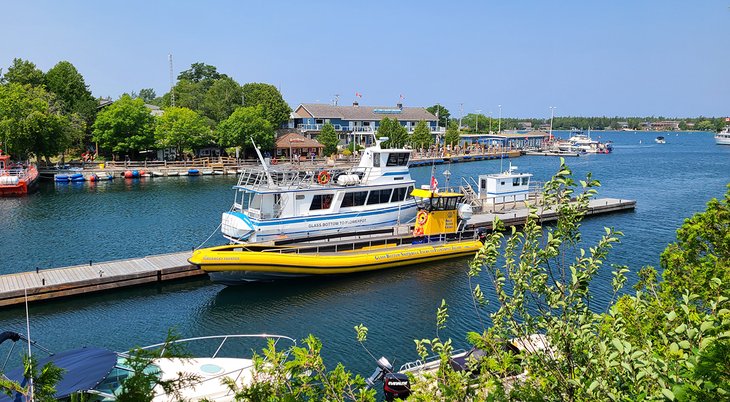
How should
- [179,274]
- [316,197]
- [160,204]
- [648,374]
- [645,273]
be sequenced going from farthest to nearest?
1. [160,204]
2. [316,197]
3. [179,274]
4. [645,273]
5. [648,374]

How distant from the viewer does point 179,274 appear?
2306 centimetres

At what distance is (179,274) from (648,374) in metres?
21.2

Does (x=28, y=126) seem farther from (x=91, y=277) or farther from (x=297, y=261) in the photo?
(x=297, y=261)

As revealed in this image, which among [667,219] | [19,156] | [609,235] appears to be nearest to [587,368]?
[609,235]

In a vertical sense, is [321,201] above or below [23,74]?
below

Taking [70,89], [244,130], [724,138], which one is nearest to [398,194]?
[244,130]

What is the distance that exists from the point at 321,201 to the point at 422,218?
5.10m

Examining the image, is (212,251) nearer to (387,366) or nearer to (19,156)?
(387,366)

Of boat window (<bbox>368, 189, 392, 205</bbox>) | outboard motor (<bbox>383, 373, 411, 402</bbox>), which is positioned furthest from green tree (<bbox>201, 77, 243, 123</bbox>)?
outboard motor (<bbox>383, 373, 411, 402</bbox>)

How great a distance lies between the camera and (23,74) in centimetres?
6612

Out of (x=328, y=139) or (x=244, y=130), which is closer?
(x=244, y=130)

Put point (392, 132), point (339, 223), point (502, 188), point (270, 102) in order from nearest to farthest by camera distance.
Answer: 1. point (339, 223)
2. point (502, 188)
3. point (270, 102)
4. point (392, 132)

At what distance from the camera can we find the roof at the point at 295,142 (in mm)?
72875

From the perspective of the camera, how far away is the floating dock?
19.9m
